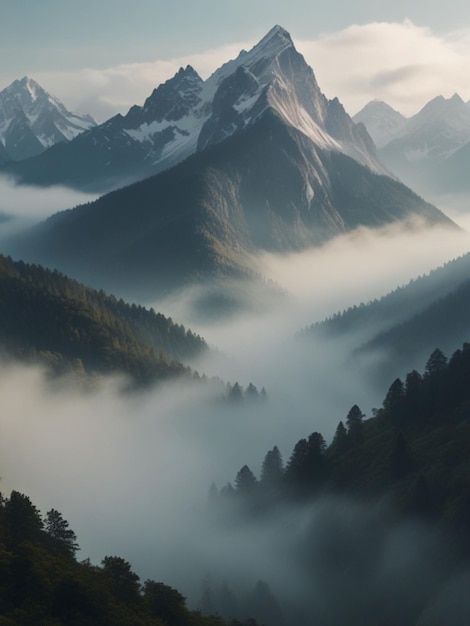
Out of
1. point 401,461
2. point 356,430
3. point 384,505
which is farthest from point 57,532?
point 356,430

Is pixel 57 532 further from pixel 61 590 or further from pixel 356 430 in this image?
pixel 356 430

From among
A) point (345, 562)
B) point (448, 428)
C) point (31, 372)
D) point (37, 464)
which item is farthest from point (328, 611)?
point (31, 372)

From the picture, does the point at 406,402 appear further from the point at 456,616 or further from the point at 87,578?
the point at 87,578

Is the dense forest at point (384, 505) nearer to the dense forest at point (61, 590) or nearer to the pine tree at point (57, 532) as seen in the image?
the dense forest at point (61, 590)

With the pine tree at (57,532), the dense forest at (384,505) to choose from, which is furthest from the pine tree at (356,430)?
the pine tree at (57,532)

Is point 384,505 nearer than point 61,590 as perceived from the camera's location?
No

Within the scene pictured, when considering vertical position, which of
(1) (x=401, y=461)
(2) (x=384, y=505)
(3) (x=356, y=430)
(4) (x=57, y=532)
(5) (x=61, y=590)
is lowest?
(5) (x=61, y=590)

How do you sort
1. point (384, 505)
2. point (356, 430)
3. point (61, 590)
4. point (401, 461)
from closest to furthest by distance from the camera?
1. point (61, 590)
2. point (384, 505)
3. point (401, 461)
4. point (356, 430)

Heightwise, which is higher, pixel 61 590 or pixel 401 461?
pixel 401 461

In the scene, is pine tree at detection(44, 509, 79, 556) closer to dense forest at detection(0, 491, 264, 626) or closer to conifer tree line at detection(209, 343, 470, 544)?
dense forest at detection(0, 491, 264, 626)

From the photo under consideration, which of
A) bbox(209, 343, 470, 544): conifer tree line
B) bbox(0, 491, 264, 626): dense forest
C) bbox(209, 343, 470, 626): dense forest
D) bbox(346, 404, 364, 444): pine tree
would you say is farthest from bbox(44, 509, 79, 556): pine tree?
bbox(346, 404, 364, 444): pine tree
